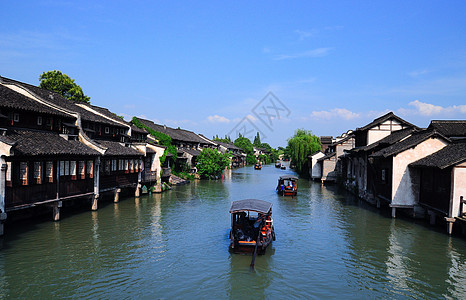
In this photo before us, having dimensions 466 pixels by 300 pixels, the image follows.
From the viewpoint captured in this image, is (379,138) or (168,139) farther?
(168,139)

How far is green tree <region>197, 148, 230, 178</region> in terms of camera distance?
5753 centimetres

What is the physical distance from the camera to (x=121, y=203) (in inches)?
1275

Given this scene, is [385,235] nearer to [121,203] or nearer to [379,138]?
[379,138]

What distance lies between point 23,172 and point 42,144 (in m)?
2.55

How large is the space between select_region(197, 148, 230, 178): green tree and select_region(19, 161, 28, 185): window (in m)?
38.4

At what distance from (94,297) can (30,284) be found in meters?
2.99

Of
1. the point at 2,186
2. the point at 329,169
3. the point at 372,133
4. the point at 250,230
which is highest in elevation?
the point at 372,133

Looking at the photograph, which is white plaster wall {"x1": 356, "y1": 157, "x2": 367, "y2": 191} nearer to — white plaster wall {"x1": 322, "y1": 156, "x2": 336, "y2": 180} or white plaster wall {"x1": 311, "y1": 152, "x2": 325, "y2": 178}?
white plaster wall {"x1": 322, "y1": 156, "x2": 336, "y2": 180}

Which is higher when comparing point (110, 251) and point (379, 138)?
point (379, 138)

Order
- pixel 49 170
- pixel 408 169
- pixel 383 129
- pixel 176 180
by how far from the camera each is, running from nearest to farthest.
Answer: pixel 49 170, pixel 408 169, pixel 383 129, pixel 176 180

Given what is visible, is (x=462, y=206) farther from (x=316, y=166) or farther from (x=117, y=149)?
(x=316, y=166)

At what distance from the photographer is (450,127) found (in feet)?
98.2

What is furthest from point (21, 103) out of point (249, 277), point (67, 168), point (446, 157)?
point (446, 157)

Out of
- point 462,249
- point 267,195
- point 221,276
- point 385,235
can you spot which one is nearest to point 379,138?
point 267,195
